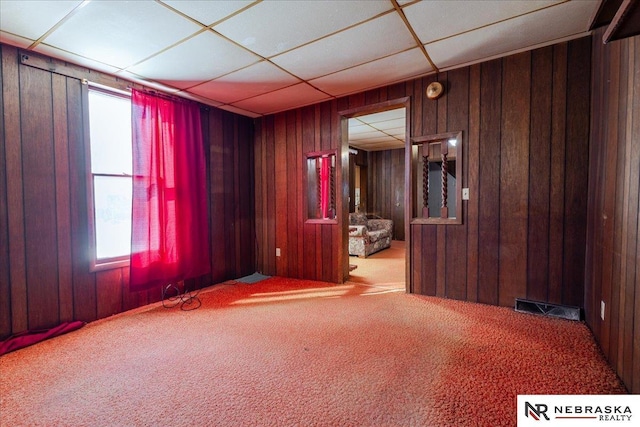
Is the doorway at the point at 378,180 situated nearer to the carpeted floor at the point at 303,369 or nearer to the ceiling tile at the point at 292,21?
the carpeted floor at the point at 303,369

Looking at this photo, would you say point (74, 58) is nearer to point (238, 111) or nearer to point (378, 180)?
point (238, 111)

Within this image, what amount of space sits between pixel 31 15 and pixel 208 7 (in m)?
1.15

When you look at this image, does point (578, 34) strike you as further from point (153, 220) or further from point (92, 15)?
point (153, 220)

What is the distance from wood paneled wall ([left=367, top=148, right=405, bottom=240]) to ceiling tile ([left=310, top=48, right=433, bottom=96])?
4590mm

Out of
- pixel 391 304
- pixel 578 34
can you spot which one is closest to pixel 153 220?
pixel 391 304

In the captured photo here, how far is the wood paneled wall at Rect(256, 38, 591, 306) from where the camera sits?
2418mm

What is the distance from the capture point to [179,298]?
3270 millimetres

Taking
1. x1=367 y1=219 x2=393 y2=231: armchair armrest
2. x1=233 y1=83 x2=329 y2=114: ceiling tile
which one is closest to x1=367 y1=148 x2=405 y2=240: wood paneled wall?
x1=367 y1=219 x2=393 y2=231: armchair armrest

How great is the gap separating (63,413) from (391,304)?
2494 millimetres

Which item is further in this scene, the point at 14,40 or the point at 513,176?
the point at 513,176

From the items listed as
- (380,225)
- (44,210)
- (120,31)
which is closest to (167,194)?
(44,210)

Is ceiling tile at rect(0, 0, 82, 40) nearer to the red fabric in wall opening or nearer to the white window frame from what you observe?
the white window frame

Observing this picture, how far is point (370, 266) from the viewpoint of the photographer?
4812 mm

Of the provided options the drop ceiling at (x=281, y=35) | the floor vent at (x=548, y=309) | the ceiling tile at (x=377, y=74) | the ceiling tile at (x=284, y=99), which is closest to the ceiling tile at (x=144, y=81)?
the drop ceiling at (x=281, y=35)
